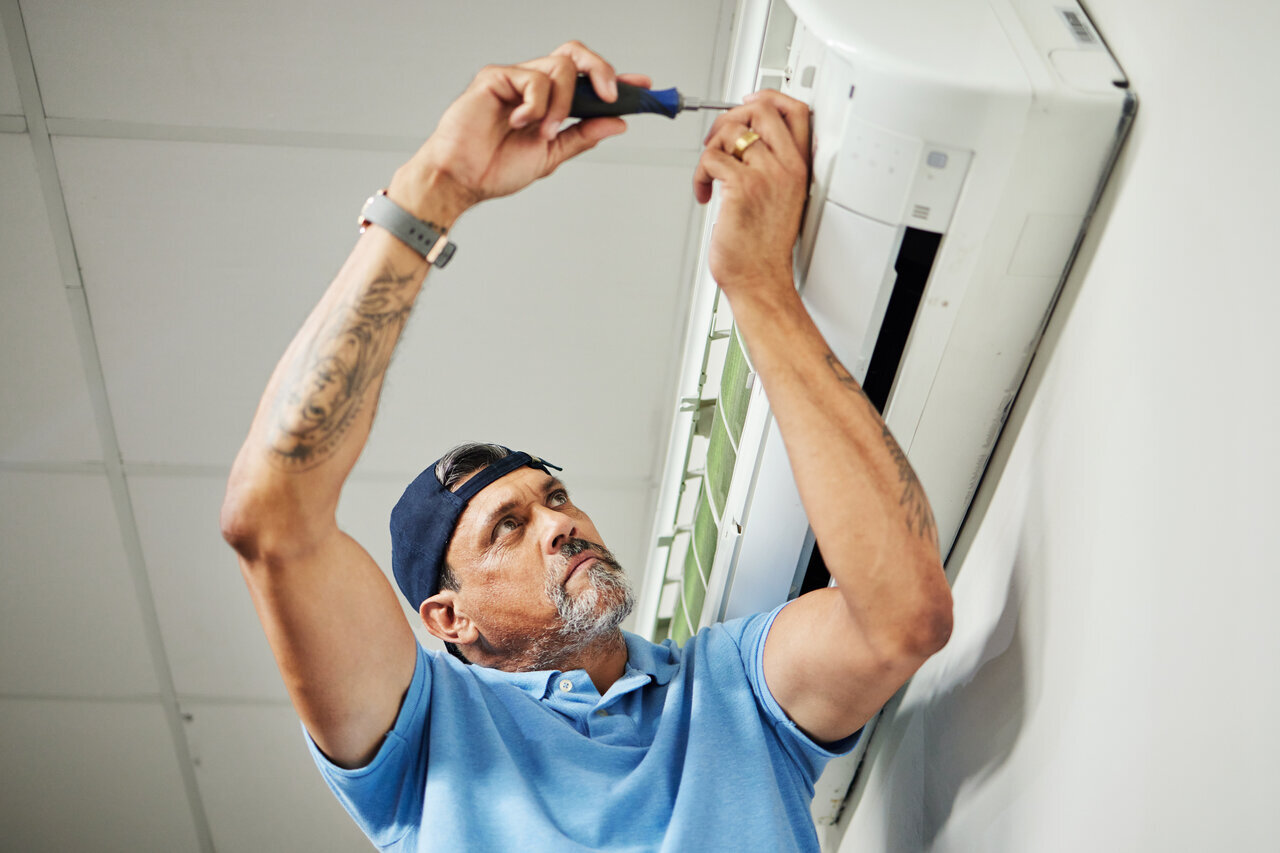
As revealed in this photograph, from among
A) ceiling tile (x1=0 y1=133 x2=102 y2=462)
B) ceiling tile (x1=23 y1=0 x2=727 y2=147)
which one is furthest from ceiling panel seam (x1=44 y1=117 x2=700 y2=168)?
ceiling tile (x1=0 y1=133 x2=102 y2=462)

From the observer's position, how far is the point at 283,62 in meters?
1.49

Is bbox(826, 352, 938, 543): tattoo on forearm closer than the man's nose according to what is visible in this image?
Yes

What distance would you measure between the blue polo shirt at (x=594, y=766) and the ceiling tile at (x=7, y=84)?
1.14 metres

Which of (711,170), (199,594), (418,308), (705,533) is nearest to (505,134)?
(711,170)

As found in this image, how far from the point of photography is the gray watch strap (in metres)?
0.95

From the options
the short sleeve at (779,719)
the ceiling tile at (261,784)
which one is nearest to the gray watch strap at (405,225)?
the short sleeve at (779,719)

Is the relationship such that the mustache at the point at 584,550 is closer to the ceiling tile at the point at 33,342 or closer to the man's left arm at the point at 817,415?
the man's left arm at the point at 817,415

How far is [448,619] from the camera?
1.36 m

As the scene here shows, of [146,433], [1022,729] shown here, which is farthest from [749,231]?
[146,433]

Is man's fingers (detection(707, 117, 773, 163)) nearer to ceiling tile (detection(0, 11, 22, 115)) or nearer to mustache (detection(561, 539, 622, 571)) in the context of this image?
mustache (detection(561, 539, 622, 571))

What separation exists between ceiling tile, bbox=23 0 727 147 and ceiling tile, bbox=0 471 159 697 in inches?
33.5

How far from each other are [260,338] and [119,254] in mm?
273

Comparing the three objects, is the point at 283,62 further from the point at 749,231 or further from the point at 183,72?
the point at 749,231

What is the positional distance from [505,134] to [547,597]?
0.62 meters
